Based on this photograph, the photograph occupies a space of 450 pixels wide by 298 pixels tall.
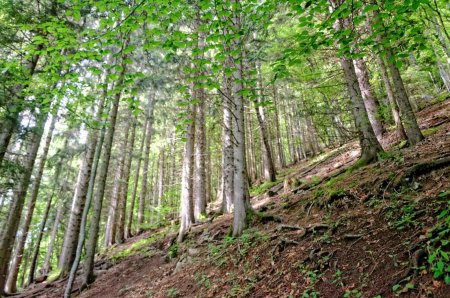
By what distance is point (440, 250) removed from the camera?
2.90 m

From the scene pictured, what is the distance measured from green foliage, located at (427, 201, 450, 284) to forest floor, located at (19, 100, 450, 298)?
13 millimetres

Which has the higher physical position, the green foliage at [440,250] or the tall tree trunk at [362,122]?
the tall tree trunk at [362,122]

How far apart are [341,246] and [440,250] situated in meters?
1.54

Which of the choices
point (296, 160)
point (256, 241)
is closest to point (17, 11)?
point (256, 241)

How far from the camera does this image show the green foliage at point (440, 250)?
2764mm

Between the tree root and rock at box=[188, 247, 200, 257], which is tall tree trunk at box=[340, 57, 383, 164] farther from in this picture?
rock at box=[188, 247, 200, 257]

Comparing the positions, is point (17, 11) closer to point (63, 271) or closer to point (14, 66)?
point (14, 66)

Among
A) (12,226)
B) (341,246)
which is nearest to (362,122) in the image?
(341,246)

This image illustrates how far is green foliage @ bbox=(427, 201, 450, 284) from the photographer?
276cm

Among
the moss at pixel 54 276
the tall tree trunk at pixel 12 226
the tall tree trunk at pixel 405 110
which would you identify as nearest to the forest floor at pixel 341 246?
the tall tree trunk at pixel 405 110

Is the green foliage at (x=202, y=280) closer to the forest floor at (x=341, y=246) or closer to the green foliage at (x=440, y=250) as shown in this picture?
the forest floor at (x=341, y=246)

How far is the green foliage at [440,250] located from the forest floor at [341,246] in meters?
0.01

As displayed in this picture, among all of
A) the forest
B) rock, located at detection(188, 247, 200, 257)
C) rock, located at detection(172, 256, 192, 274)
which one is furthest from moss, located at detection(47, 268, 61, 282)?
rock, located at detection(188, 247, 200, 257)

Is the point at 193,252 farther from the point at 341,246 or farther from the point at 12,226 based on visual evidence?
the point at 12,226
